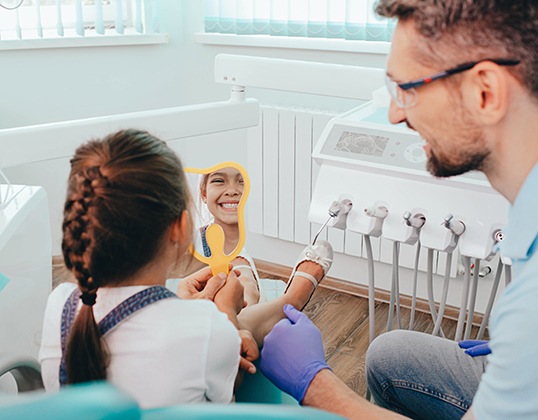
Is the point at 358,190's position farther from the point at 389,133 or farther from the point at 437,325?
the point at 437,325

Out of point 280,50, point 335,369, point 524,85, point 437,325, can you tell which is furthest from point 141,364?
point 280,50

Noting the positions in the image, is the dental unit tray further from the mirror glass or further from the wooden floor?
the wooden floor

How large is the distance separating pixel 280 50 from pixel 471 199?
1.50 m

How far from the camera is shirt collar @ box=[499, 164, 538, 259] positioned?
90 centimetres

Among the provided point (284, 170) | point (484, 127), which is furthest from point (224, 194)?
point (284, 170)

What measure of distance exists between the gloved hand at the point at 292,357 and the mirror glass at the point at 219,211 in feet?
0.52

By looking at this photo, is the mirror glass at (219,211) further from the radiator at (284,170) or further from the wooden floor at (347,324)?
the radiator at (284,170)

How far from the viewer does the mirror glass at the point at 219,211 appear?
1.22 m

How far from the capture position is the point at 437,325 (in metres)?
1.47

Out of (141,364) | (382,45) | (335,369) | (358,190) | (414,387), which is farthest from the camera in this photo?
(382,45)

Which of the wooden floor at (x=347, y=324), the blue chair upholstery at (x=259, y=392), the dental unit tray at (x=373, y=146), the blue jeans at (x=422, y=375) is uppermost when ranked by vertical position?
the dental unit tray at (x=373, y=146)

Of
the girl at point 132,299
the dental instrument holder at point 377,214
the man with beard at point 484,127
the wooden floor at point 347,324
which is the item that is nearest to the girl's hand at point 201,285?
the man with beard at point 484,127

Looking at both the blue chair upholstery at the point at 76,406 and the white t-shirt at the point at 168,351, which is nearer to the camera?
the blue chair upholstery at the point at 76,406

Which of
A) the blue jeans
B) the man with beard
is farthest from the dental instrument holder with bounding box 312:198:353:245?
the man with beard
